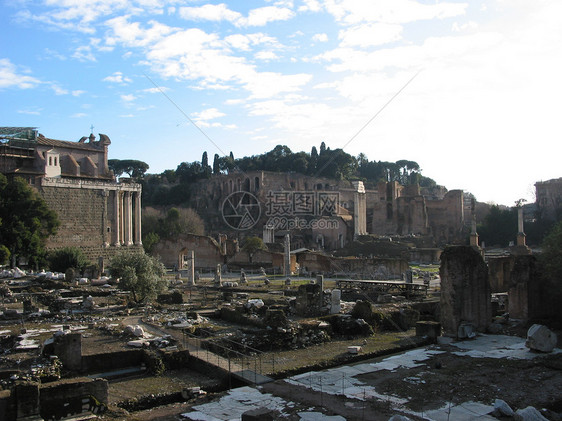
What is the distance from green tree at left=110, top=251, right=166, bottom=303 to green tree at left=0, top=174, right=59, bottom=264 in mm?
15291

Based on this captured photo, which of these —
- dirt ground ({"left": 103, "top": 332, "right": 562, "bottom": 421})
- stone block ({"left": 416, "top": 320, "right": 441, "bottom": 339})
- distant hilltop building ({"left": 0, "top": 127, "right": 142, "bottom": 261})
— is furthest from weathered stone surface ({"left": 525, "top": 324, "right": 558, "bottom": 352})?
distant hilltop building ({"left": 0, "top": 127, "right": 142, "bottom": 261})

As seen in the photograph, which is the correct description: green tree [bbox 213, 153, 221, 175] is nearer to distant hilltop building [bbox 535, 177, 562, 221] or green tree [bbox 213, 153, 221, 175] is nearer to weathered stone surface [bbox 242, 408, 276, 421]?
distant hilltop building [bbox 535, 177, 562, 221]

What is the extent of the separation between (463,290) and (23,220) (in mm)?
29178

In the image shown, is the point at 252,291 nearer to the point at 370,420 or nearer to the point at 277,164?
the point at 370,420

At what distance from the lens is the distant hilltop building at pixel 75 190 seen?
39.0 m

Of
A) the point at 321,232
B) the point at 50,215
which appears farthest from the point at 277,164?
the point at 50,215

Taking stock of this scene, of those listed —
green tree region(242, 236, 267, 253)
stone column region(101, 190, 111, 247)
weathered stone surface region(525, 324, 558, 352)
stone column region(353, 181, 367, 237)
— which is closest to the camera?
weathered stone surface region(525, 324, 558, 352)

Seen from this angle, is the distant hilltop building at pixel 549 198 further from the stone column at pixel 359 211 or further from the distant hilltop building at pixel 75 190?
the distant hilltop building at pixel 75 190

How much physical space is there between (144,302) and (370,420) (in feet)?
46.8

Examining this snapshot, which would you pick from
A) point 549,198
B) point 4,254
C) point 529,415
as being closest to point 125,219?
point 4,254

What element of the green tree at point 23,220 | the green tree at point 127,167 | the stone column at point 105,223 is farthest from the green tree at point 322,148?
the green tree at point 23,220

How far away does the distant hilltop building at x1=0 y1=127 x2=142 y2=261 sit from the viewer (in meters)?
39.0

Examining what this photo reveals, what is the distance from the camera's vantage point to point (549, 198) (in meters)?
63.4

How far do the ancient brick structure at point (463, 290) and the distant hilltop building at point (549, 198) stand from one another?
169 ft
